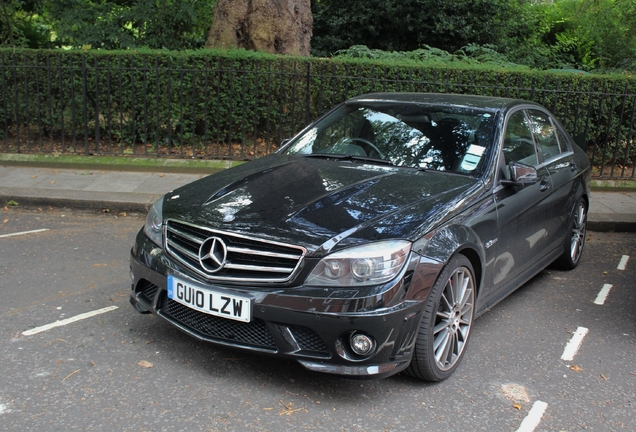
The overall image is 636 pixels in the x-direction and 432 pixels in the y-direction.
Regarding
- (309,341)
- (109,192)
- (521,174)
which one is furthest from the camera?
(109,192)

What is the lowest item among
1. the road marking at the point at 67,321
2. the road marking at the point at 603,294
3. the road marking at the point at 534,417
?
the road marking at the point at 603,294

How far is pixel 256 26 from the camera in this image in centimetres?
1116

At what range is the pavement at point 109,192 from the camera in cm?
777

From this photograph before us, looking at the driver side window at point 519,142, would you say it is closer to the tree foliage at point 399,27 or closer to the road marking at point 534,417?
the road marking at point 534,417

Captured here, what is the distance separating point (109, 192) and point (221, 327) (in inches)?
205

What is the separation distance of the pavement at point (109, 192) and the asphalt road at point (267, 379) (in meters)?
2.72

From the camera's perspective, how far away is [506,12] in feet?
59.0

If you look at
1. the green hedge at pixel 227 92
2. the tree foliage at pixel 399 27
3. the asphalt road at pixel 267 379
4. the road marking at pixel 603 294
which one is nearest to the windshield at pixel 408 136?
the asphalt road at pixel 267 379

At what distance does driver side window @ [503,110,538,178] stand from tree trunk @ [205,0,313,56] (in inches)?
274

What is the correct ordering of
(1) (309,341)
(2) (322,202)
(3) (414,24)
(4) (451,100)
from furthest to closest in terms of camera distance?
(3) (414,24), (4) (451,100), (2) (322,202), (1) (309,341)

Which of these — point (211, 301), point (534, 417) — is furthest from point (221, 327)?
point (534, 417)

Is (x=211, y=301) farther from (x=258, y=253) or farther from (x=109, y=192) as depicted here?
(x=109, y=192)

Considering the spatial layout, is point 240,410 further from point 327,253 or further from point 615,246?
point 615,246

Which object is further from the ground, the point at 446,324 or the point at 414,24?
the point at 414,24
